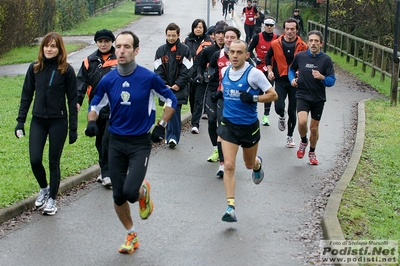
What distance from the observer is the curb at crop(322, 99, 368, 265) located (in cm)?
718

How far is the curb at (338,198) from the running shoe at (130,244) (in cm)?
189

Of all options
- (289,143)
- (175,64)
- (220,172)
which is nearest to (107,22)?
(289,143)

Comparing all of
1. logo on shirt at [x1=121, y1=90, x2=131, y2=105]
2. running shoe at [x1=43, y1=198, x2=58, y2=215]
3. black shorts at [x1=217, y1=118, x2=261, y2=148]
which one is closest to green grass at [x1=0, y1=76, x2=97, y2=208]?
running shoe at [x1=43, y1=198, x2=58, y2=215]

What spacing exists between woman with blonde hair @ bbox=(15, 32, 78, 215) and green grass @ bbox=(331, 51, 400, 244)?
3.18m

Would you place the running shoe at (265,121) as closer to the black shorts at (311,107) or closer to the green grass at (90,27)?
the black shorts at (311,107)

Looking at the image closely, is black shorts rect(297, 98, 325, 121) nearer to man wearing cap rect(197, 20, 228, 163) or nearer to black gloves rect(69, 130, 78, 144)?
man wearing cap rect(197, 20, 228, 163)

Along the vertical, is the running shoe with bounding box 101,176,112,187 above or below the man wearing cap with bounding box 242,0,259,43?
above

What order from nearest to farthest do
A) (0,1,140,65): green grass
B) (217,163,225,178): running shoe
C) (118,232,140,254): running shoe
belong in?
1. (118,232,140,254): running shoe
2. (217,163,225,178): running shoe
3. (0,1,140,65): green grass

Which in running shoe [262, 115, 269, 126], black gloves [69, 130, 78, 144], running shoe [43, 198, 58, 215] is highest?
black gloves [69, 130, 78, 144]

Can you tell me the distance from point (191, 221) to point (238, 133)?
3.63ft

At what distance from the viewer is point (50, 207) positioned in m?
8.05

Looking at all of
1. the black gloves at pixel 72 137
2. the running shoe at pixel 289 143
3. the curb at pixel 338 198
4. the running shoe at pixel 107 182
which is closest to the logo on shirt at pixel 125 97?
the black gloves at pixel 72 137

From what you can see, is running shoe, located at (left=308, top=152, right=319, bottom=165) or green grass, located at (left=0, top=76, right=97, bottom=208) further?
running shoe, located at (left=308, top=152, right=319, bottom=165)

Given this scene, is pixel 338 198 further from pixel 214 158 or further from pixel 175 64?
pixel 175 64
